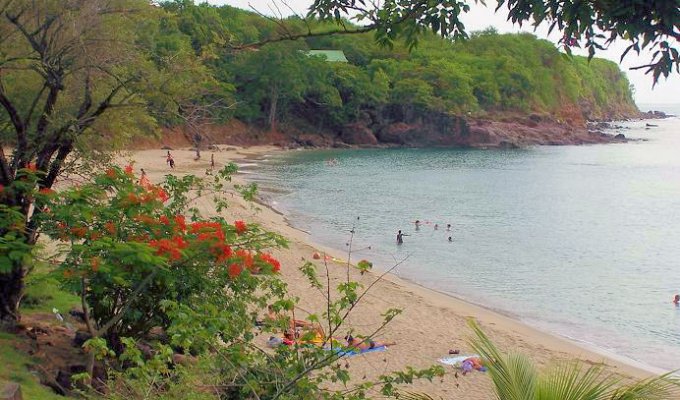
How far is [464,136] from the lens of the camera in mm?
73938

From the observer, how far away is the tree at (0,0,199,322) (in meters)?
9.16

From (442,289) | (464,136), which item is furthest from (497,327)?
(464,136)

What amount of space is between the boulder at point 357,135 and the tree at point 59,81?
58905 millimetres

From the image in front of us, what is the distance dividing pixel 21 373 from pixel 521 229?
89.2 feet

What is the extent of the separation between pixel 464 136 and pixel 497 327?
190 feet

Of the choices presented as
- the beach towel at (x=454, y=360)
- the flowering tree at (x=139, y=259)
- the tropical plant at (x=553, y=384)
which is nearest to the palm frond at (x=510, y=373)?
the tropical plant at (x=553, y=384)

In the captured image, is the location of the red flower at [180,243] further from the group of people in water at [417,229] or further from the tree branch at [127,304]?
the group of people in water at [417,229]

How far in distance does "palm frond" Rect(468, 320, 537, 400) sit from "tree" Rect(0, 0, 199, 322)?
656 cm

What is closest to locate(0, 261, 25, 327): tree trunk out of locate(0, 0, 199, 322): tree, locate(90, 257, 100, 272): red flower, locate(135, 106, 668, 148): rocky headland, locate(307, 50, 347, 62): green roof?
locate(0, 0, 199, 322): tree

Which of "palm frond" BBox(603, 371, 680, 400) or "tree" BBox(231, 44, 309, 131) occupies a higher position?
"tree" BBox(231, 44, 309, 131)

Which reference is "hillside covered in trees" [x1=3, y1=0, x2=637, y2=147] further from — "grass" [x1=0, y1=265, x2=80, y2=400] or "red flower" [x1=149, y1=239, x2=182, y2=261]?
"red flower" [x1=149, y1=239, x2=182, y2=261]

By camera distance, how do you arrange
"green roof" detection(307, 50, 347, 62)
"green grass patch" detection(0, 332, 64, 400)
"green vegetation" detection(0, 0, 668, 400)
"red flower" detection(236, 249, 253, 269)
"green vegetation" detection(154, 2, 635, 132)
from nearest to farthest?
"green vegetation" detection(0, 0, 668, 400)
"green grass patch" detection(0, 332, 64, 400)
"red flower" detection(236, 249, 253, 269)
"green vegetation" detection(154, 2, 635, 132)
"green roof" detection(307, 50, 347, 62)

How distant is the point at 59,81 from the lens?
30.9 feet

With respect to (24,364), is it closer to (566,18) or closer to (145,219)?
(145,219)
